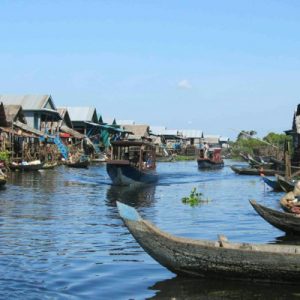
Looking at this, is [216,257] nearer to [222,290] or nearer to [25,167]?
[222,290]

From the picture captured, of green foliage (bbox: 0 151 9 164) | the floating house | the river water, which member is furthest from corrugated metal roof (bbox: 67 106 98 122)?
the river water

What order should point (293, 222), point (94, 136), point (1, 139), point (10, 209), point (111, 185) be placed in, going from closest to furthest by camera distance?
point (293, 222), point (10, 209), point (111, 185), point (1, 139), point (94, 136)

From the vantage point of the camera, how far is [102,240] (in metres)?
12.6

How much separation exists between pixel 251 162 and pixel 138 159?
741 inches

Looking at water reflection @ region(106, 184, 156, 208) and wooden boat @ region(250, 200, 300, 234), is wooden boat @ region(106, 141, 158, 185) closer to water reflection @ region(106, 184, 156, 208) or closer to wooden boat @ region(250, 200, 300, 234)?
water reflection @ region(106, 184, 156, 208)

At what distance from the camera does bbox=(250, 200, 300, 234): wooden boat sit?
40.2 ft

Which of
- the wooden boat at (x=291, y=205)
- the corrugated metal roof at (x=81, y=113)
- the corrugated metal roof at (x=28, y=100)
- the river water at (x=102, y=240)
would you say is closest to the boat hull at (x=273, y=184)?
the river water at (x=102, y=240)

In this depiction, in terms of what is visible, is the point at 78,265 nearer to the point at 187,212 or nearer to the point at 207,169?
the point at 187,212

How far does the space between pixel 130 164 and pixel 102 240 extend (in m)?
14.2

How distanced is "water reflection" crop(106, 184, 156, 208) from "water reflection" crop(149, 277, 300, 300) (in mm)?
11045

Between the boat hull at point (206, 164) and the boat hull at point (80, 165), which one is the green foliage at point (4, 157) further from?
the boat hull at point (206, 164)

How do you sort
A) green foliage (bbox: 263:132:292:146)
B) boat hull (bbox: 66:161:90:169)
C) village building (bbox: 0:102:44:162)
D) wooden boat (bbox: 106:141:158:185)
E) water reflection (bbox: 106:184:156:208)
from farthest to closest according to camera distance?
1. green foliage (bbox: 263:132:292:146)
2. boat hull (bbox: 66:161:90:169)
3. village building (bbox: 0:102:44:162)
4. wooden boat (bbox: 106:141:158:185)
5. water reflection (bbox: 106:184:156:208)

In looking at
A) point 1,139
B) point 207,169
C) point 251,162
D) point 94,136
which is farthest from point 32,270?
point 94,136

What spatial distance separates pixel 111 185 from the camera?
2886cm
